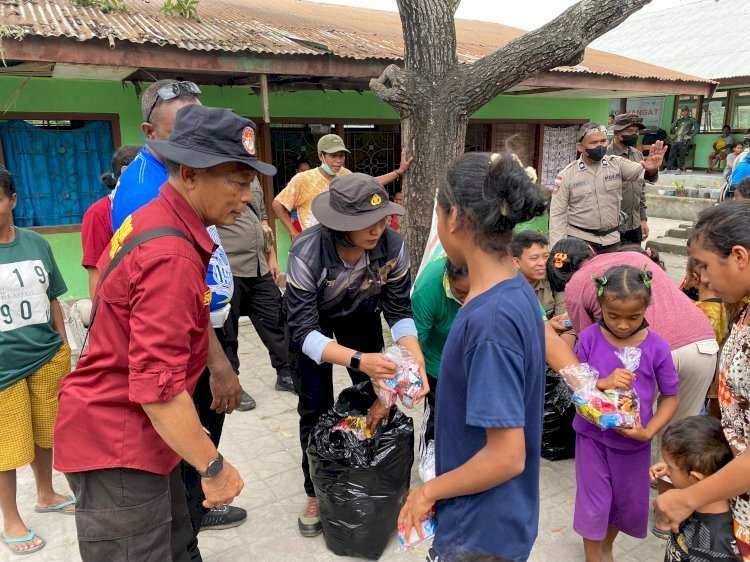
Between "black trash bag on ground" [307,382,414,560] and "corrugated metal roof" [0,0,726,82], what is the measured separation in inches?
162

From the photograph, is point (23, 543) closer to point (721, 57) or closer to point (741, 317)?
point (741, 317)

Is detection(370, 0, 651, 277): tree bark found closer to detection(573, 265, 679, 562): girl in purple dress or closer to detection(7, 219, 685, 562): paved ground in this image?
detection(7, 219, 685, 562): paved ground

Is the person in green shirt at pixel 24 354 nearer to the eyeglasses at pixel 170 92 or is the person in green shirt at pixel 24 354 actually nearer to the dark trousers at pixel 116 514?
the eyeglasses at pixel 170 92

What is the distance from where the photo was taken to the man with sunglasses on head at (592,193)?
5148 millimetres

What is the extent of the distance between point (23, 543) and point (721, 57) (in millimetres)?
20034

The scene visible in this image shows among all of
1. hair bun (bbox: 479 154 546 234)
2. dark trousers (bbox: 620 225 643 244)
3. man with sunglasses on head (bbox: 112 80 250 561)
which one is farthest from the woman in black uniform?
dark trousers (bbox: 620 225 643 244)

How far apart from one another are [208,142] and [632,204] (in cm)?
521

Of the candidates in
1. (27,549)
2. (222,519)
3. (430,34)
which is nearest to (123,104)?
(430,34)

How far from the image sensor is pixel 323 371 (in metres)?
2.95

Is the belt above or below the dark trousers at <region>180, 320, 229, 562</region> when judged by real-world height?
above

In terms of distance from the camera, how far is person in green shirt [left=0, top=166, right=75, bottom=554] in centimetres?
268

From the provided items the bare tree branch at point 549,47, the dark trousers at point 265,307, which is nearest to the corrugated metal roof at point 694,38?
the bare tree branch at point 549,47

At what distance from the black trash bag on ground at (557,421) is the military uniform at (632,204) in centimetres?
280

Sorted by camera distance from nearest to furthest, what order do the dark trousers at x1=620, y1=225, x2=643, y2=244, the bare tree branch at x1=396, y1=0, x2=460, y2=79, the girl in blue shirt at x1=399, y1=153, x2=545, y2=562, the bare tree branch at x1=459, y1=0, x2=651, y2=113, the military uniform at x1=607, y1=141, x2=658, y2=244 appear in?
the girl in blue shirt at x1=399, y1=153, x2=545, y2=562
the bare tree branch at x1=459, y1=0, x2=651, y2=113
the bare tree branch at x1=396, y1=0, x2=460, y2=79
the military uniform at x1=607, y1=141, x2=658, y2=244
the dark trousers at x1=620, y1=225, x2=643, y2=244
